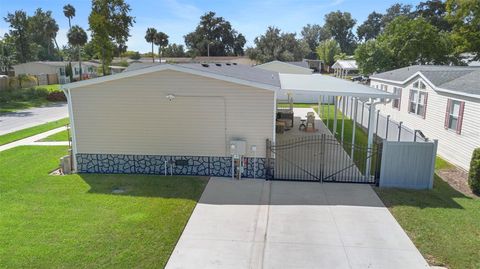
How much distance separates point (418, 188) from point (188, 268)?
7.16 meters

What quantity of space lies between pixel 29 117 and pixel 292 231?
72.6ft

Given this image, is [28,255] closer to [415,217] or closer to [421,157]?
[415,217]

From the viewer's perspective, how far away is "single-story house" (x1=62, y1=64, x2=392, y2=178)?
33.8ft

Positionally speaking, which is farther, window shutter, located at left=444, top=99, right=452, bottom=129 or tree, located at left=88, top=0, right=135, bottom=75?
tree, located at left=88, top=0, right=135, bottom=75

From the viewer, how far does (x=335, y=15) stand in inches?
3967

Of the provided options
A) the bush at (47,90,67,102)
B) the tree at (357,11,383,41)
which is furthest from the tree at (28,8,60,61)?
the tree at (357,11,383,41)

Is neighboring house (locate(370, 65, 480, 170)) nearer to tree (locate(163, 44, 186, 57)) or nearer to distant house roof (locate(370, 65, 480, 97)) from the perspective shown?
distant house roof (locate(370, 65, 480, 97))

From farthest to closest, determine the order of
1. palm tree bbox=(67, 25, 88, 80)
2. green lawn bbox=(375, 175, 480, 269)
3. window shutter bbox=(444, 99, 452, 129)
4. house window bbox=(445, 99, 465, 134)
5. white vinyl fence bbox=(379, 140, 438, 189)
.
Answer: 1. palm tree bbox=(67, 25, 88, 80)
2. window shutter bbox=(444, 99, 452, 129)
3. house window bbox=(445, 99, 465, 134)
4. white vinyl fence bbox=(379, 140, 438, 189)
5. green lawn bbox=(375, 175, 480, 269)

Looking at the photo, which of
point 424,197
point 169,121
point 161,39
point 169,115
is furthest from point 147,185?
point 161,39

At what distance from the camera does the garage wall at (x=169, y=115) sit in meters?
10.3

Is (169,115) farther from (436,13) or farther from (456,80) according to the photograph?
(436,13)

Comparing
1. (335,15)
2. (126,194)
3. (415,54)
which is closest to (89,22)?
(415,54)

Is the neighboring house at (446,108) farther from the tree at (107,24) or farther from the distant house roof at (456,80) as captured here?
the tree at (107,24)

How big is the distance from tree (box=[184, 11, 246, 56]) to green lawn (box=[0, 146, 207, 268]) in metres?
70.0
